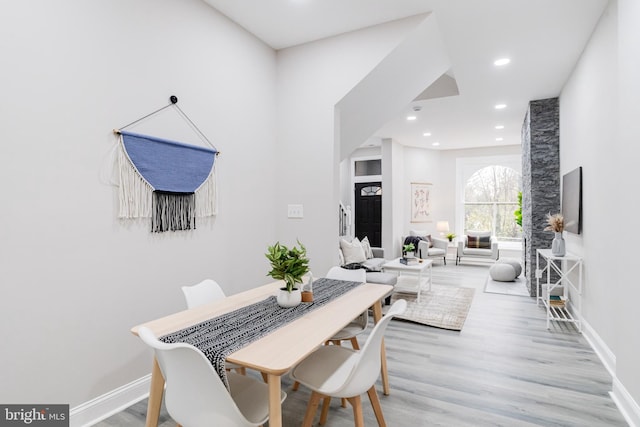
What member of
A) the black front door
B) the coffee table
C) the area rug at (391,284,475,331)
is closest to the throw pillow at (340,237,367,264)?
the coffee table

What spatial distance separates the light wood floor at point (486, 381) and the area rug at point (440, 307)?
0.43ft

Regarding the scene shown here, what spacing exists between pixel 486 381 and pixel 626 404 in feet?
2.51

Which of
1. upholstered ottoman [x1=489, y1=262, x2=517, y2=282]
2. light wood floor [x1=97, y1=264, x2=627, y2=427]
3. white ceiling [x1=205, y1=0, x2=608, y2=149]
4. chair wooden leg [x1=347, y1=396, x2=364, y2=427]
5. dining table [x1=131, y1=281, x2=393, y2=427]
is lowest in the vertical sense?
light wood floor [x1=97, y1=264, x2=627, y2=427]

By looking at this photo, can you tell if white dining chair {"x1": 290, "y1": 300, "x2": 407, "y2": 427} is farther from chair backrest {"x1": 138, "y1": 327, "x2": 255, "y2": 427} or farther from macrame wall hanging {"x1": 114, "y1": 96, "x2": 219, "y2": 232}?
macrame wall hanging {"x1": 114, "y1": 96, "x2": 219, "y2": 232}

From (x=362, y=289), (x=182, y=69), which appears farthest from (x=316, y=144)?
(x=362, y=289)

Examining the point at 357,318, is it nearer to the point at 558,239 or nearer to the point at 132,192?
the point at 132,192

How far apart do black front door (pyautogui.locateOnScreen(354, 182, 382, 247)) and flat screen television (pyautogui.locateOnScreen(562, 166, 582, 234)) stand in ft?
14.4

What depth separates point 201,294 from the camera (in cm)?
206

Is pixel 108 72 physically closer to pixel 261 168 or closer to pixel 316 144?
pixel 261 168

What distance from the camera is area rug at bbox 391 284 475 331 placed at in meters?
3.77

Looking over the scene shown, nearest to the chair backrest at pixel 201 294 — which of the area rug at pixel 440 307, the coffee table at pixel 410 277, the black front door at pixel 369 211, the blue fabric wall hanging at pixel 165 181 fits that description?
the blue fabric wall hanging at pixel 165 181

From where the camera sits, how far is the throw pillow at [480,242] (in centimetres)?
764

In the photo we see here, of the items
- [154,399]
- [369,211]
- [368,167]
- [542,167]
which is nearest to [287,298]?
[154,399]

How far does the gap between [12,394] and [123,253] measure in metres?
0.82
